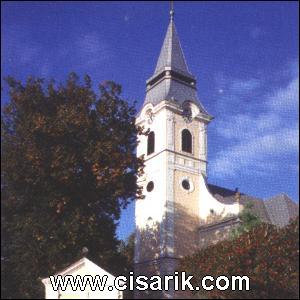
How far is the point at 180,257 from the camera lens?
116 ft

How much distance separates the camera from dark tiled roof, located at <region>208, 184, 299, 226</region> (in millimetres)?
39500

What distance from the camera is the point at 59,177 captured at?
778 inches

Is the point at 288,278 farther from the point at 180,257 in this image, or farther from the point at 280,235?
the point at 180,257

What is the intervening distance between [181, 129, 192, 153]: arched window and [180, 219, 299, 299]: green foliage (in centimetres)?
1302

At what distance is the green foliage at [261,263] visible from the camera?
77.7 ft

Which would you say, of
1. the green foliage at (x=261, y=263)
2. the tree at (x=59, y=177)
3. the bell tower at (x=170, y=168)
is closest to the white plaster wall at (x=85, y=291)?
the tree at (x=59, y=177)

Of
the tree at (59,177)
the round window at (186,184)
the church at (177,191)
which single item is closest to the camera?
the tree at (59,177)

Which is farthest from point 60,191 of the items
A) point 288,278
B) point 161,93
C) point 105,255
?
point 161,93

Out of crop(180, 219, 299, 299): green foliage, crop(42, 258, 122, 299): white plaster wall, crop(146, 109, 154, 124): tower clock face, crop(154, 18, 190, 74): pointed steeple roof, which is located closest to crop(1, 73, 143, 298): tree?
crop(42, 258, 122, 299): white plaster wall

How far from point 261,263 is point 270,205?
17679mm

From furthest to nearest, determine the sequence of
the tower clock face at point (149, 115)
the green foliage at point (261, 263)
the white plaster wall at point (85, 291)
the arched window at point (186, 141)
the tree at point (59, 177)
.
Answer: the tower clock face at point (149, 115), the arched window at point (186, 141), the green foliage at point (261, 263), the tree at point (59, 177), the white plaster wall at point (85, 291)

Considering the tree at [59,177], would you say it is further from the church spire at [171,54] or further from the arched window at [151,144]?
the church spire at [171,54]

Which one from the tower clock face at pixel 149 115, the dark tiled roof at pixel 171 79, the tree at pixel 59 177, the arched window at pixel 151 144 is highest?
the dark tiled roof at pixel 171 79

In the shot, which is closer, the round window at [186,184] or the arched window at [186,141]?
the round window at [186,184]
